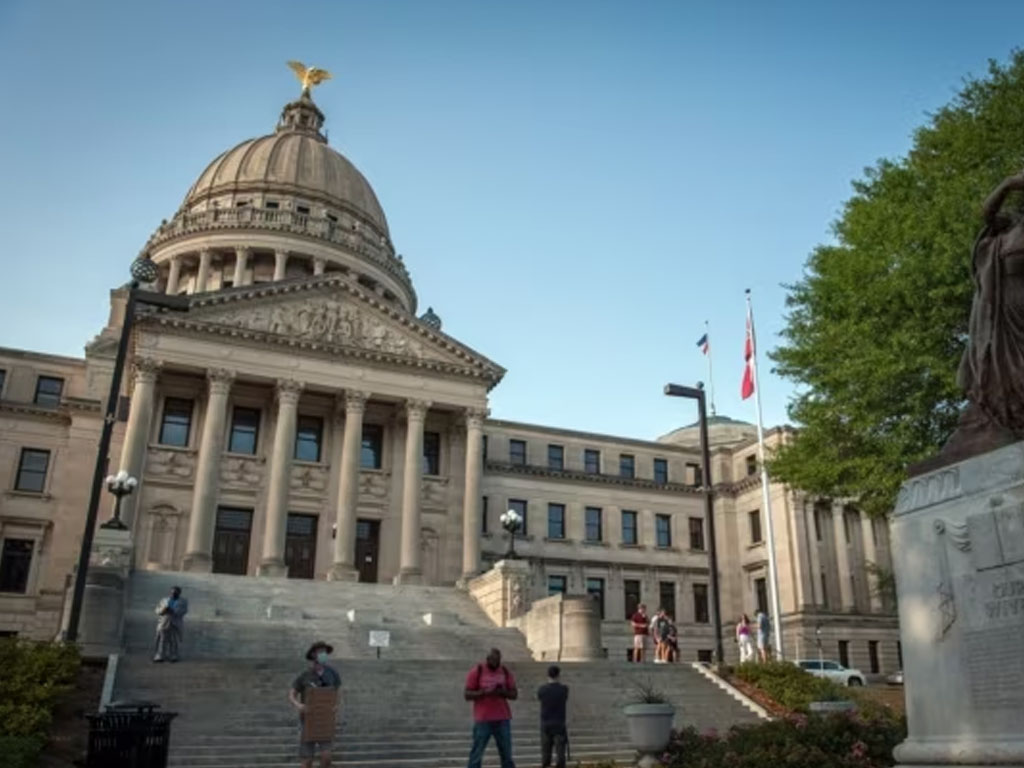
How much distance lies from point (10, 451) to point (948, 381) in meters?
44.0

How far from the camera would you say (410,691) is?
20.7 m

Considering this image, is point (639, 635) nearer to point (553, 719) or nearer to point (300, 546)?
point (553, 719)

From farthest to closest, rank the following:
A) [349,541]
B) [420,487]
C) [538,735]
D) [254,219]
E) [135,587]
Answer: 1. [254,219]
2. [420,487]
3. [349,541]
4. [135,587]
5. [538,735]

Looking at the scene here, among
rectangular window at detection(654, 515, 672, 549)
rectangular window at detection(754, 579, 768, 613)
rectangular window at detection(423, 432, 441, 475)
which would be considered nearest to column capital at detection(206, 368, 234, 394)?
rectangular window at detection(423, 432, 441, 475)

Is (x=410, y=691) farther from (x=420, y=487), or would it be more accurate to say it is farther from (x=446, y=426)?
(x=446, y=426)

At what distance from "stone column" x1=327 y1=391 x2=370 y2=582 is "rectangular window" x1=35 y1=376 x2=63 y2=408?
18438mm

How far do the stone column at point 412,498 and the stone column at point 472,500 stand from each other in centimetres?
224

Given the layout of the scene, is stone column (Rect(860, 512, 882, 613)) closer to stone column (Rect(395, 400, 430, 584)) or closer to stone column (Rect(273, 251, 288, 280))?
stone column (Rect(395, 400, 430, 584))

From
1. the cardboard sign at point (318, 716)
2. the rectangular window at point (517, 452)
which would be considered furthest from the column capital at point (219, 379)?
the cardboard sign at point (318, 716)

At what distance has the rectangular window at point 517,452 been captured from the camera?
5719 cm

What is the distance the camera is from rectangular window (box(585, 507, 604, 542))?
56.6 m

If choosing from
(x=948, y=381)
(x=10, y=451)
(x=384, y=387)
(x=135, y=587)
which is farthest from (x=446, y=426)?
(x=948, y=381)

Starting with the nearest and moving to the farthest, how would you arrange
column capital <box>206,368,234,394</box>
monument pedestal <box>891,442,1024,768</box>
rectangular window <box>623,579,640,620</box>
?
monument pedestal <box>891,442,1024,768</box> < column capital <box>206,368,234,394</box> < rectangular window <box>623,579,640,620</box>

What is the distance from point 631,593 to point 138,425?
3201 cm
